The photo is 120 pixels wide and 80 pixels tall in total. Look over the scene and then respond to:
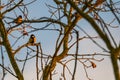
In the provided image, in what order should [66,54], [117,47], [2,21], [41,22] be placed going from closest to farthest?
[117,47] → [41,22] → [2,21] → [66,54]

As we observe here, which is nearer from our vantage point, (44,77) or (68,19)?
(44,77)

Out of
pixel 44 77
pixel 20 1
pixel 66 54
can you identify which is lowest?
pixel 44 77

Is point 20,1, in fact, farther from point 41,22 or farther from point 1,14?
point 41,22

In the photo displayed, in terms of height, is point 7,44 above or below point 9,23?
below

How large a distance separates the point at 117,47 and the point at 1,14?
2507mm

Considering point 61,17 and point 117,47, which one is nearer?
point 117,47

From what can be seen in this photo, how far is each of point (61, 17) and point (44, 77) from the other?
2.21ft

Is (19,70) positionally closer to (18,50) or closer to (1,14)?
(18,50)

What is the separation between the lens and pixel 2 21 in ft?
12.1

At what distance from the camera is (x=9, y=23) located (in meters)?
3.91

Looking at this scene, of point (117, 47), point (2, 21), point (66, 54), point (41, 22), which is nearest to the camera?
point (117, 47)

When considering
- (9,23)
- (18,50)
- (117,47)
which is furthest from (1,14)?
(117,47)

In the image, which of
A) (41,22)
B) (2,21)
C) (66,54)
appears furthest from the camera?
(66,54)

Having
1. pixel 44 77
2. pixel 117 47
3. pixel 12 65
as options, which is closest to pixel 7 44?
pixel 12 65
